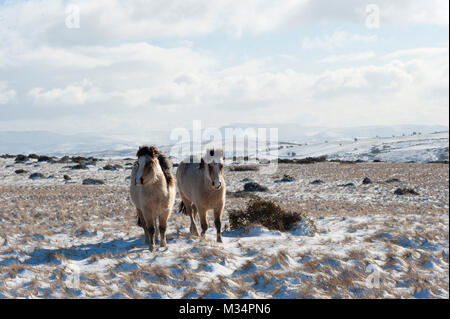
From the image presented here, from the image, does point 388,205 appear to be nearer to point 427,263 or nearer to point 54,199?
point 427,263

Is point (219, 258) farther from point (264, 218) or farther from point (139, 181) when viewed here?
point (264, 218)

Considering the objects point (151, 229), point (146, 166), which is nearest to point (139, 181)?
point (146, 166)

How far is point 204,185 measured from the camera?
8.70 m

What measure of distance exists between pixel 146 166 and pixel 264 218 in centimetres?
489

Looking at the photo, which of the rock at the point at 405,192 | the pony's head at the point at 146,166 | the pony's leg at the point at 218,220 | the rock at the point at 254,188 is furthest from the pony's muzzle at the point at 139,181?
the rock at the point at 405,192

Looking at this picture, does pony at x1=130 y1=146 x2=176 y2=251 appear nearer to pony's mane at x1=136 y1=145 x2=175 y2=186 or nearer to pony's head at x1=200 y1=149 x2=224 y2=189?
pony's mane at x1=136 y1=145 x2=175 y2=186

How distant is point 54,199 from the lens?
1664cm

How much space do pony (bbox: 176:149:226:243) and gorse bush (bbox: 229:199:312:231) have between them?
4.39ft

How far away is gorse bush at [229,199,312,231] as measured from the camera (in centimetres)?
1095

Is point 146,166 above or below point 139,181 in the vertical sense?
above

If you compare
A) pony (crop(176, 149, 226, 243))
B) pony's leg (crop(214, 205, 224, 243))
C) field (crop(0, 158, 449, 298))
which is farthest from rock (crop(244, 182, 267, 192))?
pony's leg (crop(214, 205, 224, 243))

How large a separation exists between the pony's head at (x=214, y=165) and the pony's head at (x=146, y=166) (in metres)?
1.04

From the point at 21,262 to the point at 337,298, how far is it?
5343mm

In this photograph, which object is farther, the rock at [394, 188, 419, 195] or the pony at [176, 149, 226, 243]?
the rock at [394, 188, 419, 195]
